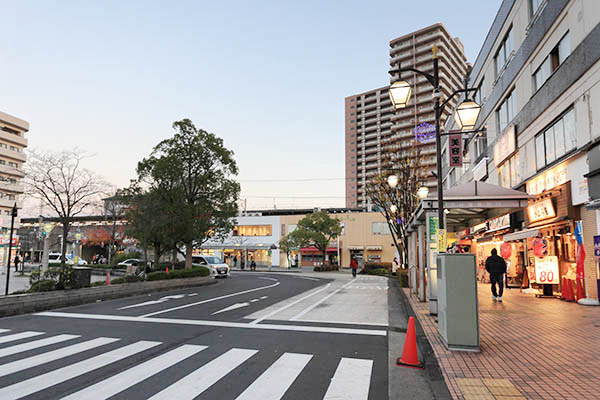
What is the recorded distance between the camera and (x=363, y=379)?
5355 mm

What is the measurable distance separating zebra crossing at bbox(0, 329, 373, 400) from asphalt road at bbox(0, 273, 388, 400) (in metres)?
0.01

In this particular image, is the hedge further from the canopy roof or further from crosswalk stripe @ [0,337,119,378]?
the canopy roof

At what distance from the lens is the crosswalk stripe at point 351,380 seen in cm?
472

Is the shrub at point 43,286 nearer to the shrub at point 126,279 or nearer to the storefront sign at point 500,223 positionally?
the shrub at point 126,279

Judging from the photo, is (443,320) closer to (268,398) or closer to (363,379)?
(363,379)

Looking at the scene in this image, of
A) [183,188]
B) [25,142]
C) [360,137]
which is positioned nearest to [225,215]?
[183,188]

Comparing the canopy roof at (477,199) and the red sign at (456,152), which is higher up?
the red sign at (456,152)

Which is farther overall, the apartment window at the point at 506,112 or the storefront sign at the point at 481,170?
the storefront sign at the point at 481,170

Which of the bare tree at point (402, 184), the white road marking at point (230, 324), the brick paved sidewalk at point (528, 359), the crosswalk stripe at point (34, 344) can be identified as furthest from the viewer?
the bare tree at point (402, 184)

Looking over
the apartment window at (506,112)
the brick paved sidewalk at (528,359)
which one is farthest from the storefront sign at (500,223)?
the brick paved sidewalk at (528,359)

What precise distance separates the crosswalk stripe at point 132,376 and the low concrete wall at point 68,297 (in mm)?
7499

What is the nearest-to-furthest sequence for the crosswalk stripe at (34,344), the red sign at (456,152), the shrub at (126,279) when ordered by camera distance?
the crosswalk stripe at (34,344), the red sign at (456,152), the shrub at (126,279)

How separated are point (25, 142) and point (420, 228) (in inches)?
2834

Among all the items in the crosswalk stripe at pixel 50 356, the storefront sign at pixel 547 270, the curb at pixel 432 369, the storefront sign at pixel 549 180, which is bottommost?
the crosswalk stripe at pixel 50 356
